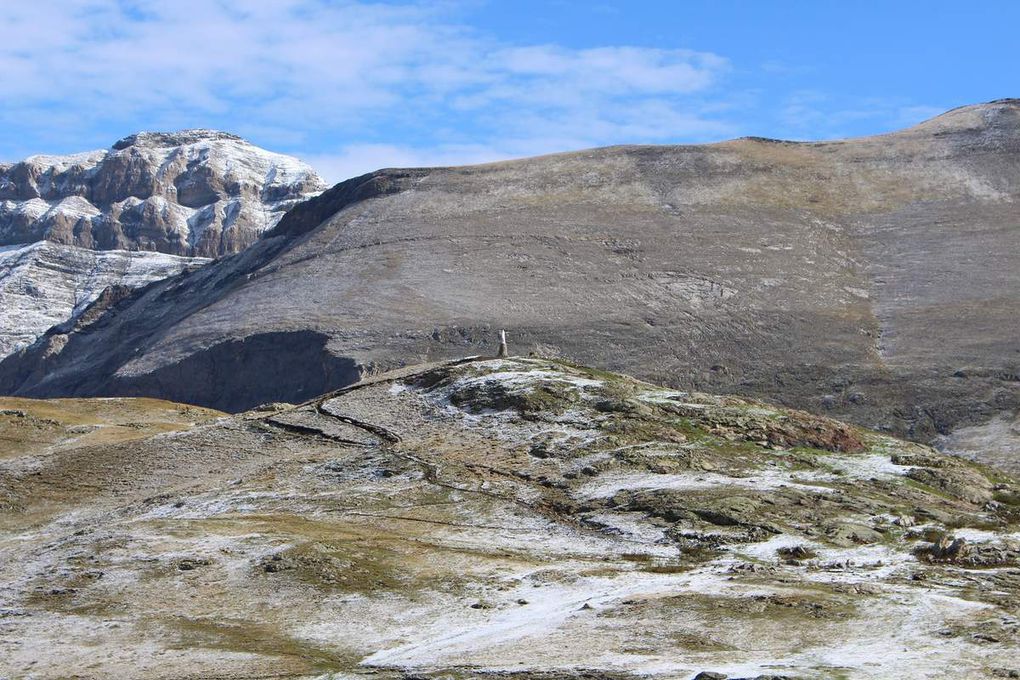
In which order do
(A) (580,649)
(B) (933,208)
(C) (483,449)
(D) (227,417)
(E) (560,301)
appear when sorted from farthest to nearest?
(B) (933,208) < (E) (560,301) < (D) (227,417) < (C) (483,449) < (A) (580,649)

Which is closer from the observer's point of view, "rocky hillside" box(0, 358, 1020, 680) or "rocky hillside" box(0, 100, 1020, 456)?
"rocky hillside" box(0, 358, 1020, 680)

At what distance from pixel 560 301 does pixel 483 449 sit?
67873mm

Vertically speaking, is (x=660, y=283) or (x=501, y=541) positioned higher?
(x=660, y=283)

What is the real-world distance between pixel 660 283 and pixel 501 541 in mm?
79891

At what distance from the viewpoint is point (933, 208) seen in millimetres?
124625

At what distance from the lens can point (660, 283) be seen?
113m

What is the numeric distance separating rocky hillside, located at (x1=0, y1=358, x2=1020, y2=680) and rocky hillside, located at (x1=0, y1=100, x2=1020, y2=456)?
4701cm

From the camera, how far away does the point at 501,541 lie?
3450 centimetres

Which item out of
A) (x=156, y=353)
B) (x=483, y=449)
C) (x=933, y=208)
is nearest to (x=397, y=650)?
(x=483, y=449)

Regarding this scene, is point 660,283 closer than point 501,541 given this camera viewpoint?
No

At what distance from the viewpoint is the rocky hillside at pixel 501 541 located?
24.8 metres

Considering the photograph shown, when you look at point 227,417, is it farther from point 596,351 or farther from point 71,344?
point 71,344

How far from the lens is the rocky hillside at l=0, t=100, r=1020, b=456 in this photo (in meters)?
98.5

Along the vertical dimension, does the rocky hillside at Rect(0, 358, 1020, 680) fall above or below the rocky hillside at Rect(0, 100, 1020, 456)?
below
